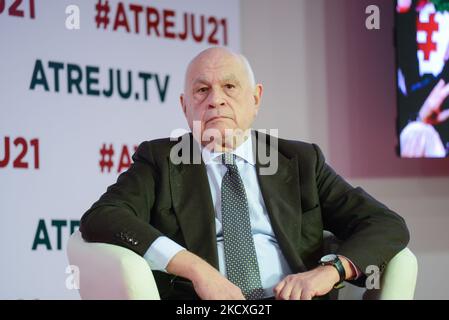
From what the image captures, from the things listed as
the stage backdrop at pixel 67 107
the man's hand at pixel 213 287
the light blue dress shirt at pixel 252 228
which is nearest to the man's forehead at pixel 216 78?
the light blue dress shirt at pixel 252 228

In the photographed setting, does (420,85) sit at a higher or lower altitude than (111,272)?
higher

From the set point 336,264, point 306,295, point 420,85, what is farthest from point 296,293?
point 420,85

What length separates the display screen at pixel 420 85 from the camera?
3881 millimetres

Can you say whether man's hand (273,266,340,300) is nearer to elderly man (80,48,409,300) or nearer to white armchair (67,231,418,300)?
elderly man (80,48,409,300)

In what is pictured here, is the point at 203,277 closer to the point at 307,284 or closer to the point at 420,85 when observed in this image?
the point at 307,284

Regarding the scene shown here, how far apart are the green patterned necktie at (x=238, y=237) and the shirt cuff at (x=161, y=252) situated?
0.22 m

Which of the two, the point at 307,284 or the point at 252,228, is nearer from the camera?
the point at 307,284

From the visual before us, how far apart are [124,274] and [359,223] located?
0.79 m

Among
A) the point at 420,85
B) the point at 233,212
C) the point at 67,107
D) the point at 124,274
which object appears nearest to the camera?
the point at 124,274

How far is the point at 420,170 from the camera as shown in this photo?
429 centimetres

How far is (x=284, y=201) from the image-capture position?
91.4 inches

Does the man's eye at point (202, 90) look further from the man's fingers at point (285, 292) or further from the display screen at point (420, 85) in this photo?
the display screen at point (420, 85)

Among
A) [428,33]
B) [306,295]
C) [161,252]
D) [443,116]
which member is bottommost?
[306,295]
